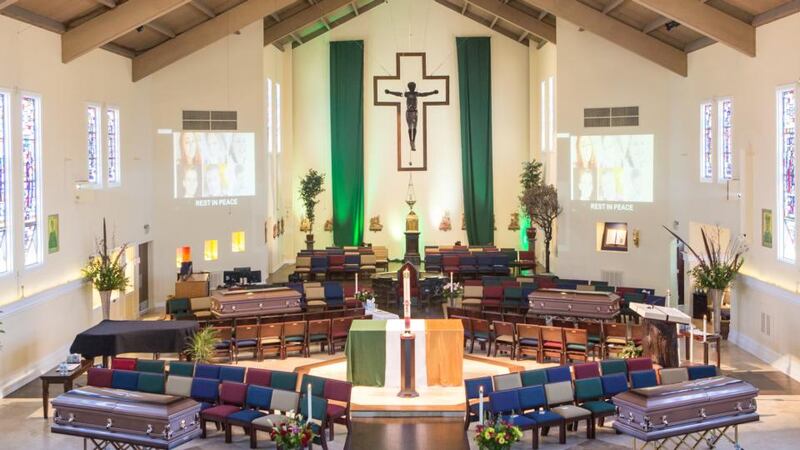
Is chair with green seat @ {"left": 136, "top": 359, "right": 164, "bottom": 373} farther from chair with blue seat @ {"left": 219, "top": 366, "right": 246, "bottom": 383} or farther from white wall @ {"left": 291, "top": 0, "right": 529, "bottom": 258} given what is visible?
white wall @ {"left": 291, "top": 0, "right": 529, "bottom": 258}

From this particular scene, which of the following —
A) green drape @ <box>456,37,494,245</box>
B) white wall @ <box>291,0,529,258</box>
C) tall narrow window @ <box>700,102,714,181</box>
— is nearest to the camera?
tall narrow window @ <box>700,102,714,181</box>

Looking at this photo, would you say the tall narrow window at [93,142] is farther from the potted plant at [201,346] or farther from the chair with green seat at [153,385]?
the chair with green seat at [153,385]

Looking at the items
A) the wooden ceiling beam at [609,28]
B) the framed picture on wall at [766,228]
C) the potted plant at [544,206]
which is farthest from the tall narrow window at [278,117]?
the framed picture on wall at [766,228]

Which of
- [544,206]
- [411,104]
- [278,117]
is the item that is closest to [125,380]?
[544,206]

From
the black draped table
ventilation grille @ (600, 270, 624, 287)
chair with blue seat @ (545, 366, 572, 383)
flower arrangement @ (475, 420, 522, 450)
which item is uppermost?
ventilation grille @ (600, 270, 624, 287)

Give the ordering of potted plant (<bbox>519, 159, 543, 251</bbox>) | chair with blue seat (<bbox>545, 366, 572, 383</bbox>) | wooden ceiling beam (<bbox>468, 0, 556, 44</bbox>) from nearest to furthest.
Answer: chair with blue seat (<bbox>545, 366, 572, 383</bbox>) < wooden ceiling beam (<bbox>468, 0, 556, 44</bbox>) < potted plant (<bbox>519, 159, 543, 251</bbox>)

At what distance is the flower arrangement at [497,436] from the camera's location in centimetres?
992

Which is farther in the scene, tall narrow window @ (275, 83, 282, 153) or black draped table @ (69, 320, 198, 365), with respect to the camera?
tall narrow window @ (275, 83, 282, 153)

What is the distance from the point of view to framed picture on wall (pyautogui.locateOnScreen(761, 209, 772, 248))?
1631cm

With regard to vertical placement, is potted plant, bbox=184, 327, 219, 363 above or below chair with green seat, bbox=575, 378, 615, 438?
above

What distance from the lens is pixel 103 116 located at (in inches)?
760

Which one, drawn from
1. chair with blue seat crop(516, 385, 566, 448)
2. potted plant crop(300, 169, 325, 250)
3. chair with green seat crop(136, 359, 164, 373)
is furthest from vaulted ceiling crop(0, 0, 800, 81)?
chair with blue seat crop(516, 385, 566, 448)

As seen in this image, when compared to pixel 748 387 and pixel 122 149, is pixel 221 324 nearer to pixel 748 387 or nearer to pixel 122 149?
pixel 122 149

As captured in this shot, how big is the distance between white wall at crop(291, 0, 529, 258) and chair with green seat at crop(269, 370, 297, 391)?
1819cm
